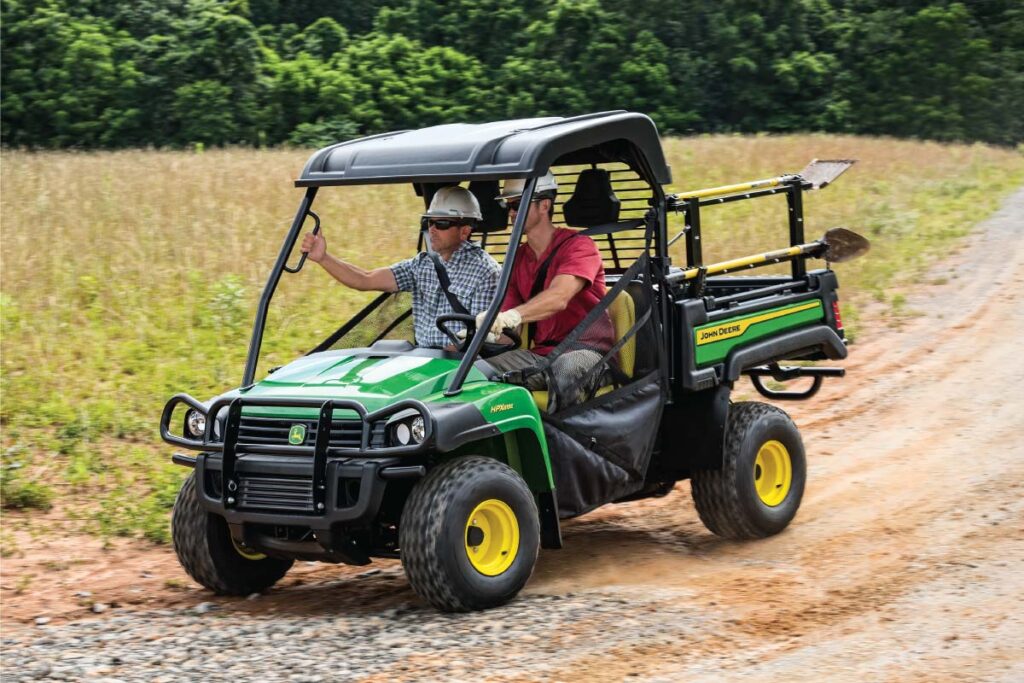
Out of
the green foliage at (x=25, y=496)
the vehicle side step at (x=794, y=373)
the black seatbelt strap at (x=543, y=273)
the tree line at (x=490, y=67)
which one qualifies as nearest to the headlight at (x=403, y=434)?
the black seatbelt strap at (x=543, y=273)

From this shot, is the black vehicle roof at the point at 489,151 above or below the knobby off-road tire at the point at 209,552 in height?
above

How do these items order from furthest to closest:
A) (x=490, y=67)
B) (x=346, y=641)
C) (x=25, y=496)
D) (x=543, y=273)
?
(x=490, y=67), (x=25, y=496), (x=543, y=273), (x=346, y=641)

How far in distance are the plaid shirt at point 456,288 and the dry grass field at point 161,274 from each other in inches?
94.4

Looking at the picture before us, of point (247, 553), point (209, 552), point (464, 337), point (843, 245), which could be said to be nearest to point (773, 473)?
point (843, 245)

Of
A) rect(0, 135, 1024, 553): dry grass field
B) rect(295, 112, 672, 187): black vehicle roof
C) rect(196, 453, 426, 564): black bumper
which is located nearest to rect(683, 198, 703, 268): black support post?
rect(295, 112, 672, 187): black vehicle roof

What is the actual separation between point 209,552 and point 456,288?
166 centimetres

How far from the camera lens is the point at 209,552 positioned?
653 centimetres

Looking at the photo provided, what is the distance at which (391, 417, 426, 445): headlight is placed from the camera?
5898 mm

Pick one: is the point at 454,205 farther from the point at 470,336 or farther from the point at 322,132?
the point at 322,132

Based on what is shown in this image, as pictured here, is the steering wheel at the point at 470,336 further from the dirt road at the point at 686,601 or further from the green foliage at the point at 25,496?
the green foliage at the point at 25,496

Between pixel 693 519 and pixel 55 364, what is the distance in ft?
17.6

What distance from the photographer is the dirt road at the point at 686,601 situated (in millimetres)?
5410

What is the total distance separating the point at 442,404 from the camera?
6.05m

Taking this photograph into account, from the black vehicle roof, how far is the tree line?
2750 centimetres
